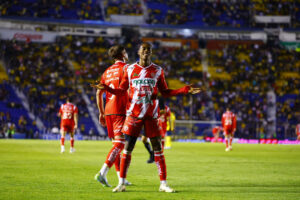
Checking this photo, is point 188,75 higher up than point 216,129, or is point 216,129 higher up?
point 188,75

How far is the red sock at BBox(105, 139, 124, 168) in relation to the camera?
9.31 metres

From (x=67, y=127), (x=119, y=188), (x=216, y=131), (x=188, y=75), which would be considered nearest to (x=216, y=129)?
(x=216, y=131)

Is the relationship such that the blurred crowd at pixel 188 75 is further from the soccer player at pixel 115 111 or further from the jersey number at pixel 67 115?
the soccer player at pixel 115 111

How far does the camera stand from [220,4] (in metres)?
59.0

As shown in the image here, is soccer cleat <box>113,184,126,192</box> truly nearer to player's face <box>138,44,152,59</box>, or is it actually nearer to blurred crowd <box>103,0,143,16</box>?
player's face <box>138,44,152,59</box>

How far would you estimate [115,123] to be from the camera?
963cm

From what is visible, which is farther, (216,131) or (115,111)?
(216,131)

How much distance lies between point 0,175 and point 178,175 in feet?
14.8

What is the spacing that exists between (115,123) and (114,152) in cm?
62

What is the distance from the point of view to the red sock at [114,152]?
9311 millimetres

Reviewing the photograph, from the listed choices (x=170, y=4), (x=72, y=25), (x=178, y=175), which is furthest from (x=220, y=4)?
(x=178, y=175)

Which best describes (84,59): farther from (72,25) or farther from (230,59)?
(230,59)

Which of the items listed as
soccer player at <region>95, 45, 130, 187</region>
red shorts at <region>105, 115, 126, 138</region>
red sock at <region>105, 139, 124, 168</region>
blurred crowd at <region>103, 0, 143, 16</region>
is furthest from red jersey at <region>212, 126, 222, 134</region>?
red sock at <region>105, 139, 124, 168</region>

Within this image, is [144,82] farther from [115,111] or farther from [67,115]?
[67,115]
